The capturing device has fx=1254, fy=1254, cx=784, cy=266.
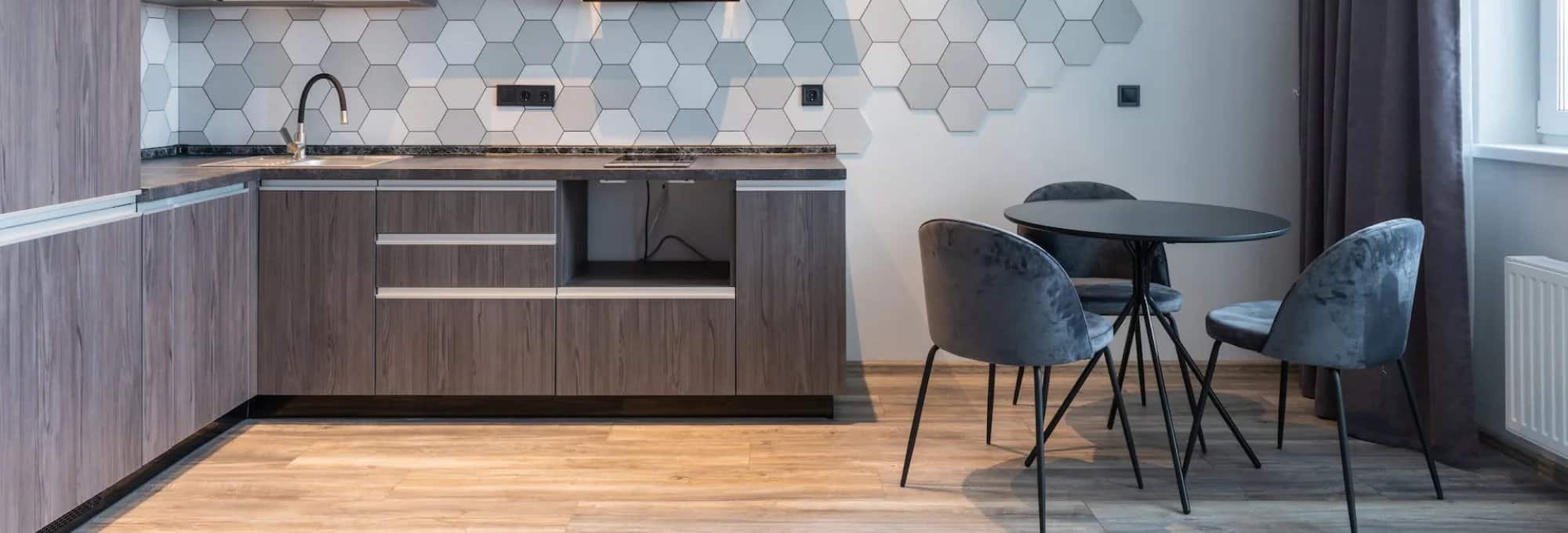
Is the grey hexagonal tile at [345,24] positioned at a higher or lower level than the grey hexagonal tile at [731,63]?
higher

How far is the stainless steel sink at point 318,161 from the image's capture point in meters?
3.60

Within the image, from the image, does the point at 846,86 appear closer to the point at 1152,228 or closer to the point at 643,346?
the point at 643,346

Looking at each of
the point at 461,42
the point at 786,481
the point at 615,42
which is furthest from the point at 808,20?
the point at 786,481

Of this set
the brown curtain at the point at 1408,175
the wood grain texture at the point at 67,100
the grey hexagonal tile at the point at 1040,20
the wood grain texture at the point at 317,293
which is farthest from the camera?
the grey hexagonal tile at the point at 1040,20

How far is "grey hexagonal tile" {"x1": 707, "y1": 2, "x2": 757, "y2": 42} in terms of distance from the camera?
4188 millimetres

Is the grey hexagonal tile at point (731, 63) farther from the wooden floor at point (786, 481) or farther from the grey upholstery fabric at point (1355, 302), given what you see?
the grey upholstery fabric at point (1355, 302)

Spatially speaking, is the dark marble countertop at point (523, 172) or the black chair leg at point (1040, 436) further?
the dark marble countertop at point (523, 172)

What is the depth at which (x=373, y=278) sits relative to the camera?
3543 millimetres

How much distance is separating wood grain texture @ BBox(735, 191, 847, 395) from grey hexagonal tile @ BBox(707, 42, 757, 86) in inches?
30.7

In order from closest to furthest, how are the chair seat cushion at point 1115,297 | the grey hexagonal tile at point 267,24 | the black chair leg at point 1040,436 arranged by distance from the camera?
the black chair leg at point 1040,436, the chair seat cushion at point 1115,297, the grey hexagonal tile at point 267,24

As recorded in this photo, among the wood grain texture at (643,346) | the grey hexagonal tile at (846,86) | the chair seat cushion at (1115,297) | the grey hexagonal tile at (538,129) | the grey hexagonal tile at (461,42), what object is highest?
the grey hexagonal tile at (461,42)

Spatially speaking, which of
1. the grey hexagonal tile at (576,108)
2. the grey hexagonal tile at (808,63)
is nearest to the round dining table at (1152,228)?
the grey hexagonal tile at (808,63)

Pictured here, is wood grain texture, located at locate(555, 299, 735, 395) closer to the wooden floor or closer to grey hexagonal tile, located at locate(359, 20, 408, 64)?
the wooden floor

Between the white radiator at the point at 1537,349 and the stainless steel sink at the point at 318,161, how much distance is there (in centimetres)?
299
